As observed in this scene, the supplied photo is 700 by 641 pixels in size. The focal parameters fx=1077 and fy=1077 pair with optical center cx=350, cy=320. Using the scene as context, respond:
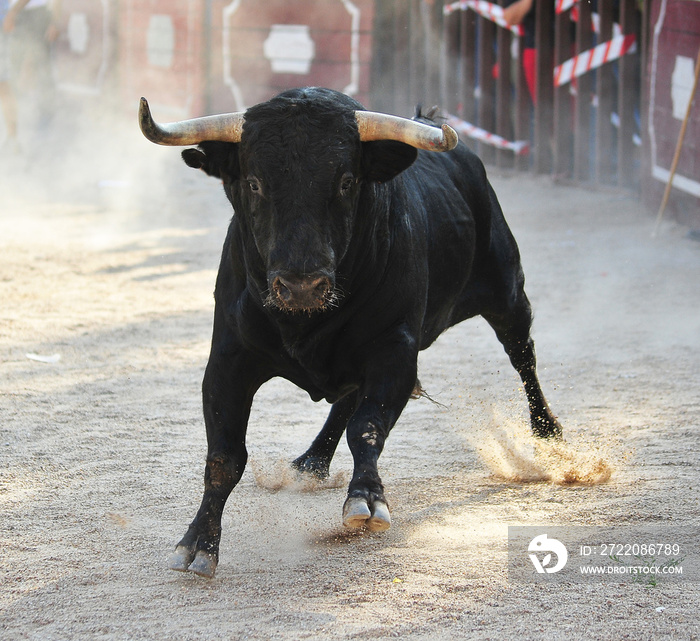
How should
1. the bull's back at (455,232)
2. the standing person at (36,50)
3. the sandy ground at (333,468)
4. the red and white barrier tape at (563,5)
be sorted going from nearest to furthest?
the sandy ground at (333,468), the bull's back at (455,232), the red and white barrier tape at (563,5), the standing person at (36,50)

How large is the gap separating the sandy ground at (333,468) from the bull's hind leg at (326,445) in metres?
0.09

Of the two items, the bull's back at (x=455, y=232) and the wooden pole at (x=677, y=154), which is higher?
the bull's back at (x=455, y=232)

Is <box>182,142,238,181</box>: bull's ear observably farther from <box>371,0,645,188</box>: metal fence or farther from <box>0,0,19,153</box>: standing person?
<box>0,0,19,153</box>: standing person

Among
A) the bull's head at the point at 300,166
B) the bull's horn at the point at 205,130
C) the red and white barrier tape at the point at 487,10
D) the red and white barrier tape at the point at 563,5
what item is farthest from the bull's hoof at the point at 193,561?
the red and white barrier tape at the point at 487,10

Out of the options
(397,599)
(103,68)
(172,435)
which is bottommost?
(103,68)

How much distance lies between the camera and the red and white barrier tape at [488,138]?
1222 cm

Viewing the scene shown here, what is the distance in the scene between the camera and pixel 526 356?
4.70 meters

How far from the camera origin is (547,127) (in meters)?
11.7

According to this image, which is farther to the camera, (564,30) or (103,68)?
(103,68)

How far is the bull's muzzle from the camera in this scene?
2.87m

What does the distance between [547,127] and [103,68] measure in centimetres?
814

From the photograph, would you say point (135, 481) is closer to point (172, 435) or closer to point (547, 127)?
point (172, 435)

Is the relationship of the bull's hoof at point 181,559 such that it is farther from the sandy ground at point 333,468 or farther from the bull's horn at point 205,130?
the bull's horn at point 205,130

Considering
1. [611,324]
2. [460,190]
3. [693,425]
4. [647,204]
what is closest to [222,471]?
[460,190]
